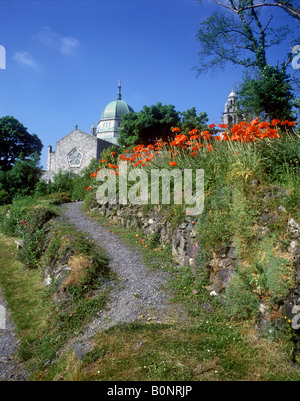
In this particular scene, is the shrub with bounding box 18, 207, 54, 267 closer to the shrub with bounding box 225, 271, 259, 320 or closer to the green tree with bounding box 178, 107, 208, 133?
the shrub with bounding box 225, 271, 259, 320

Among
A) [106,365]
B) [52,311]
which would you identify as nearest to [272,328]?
[106,365]

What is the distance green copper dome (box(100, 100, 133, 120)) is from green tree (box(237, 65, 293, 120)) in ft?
141

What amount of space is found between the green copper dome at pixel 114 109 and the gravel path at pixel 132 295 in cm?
4886

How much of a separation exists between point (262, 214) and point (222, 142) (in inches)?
116

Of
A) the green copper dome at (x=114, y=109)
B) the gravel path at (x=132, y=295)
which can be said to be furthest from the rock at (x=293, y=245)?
the green copper dome at (x=114, y=109)

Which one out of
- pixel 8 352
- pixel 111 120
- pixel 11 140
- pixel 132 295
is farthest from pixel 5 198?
pixel 111 120

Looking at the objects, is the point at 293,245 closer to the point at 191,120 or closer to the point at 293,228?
the point at 293,228

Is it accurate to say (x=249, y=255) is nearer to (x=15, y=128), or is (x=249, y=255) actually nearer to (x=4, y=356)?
(x=4, y=356)

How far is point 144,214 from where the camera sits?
736 centimetres

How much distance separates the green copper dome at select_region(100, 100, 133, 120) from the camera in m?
52.8

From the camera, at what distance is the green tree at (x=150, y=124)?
74.6 ft

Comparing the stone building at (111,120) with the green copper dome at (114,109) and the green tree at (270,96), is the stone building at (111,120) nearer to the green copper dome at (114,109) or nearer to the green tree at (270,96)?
the green copper dome at (114,109)

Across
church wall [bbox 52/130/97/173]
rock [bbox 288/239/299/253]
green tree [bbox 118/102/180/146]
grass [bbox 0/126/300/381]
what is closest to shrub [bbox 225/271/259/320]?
grass [bbox 0/126/300/381]

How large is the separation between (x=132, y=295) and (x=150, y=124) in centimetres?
1927
